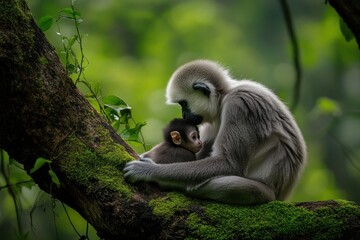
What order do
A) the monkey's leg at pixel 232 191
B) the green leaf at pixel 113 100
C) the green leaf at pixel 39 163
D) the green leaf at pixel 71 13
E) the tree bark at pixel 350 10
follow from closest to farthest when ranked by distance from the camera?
the tree bark at pixel 350 10 < the green leaf at pixel 39 163 < the monkey's leg at pixel 232 191 < the green leaf at pixel 71 13 < the green leaf at pixel 113 100

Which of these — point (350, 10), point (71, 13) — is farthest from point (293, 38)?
point (71, 13)

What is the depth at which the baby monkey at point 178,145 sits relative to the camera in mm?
7324

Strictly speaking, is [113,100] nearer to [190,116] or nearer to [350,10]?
[190,116]

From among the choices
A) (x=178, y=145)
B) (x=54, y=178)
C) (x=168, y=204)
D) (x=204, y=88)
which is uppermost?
(x=204, y=88)

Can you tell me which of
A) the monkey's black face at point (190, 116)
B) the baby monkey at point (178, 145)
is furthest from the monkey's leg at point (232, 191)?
the monkey's black face at point (190, 116)

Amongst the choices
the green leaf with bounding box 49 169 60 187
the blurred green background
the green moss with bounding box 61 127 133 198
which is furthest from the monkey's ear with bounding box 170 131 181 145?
the blurred green background

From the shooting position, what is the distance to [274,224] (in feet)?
18.8

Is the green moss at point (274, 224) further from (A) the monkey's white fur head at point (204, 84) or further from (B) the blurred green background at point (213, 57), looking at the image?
(B) the blurred green background at point (213, 57)

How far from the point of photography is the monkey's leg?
243 inches

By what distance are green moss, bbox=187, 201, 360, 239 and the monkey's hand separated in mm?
577

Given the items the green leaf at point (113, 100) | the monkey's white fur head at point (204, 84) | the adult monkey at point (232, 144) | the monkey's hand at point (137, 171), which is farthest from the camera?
the monkey's white fur head at point (204, 84)

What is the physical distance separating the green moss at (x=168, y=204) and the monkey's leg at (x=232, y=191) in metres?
0.26

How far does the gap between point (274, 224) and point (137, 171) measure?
1201 mm

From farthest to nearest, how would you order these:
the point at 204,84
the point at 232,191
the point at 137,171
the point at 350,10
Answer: the point at 204,84 → the point at 232,191 → the point at 137,171 → the point at 350,10
